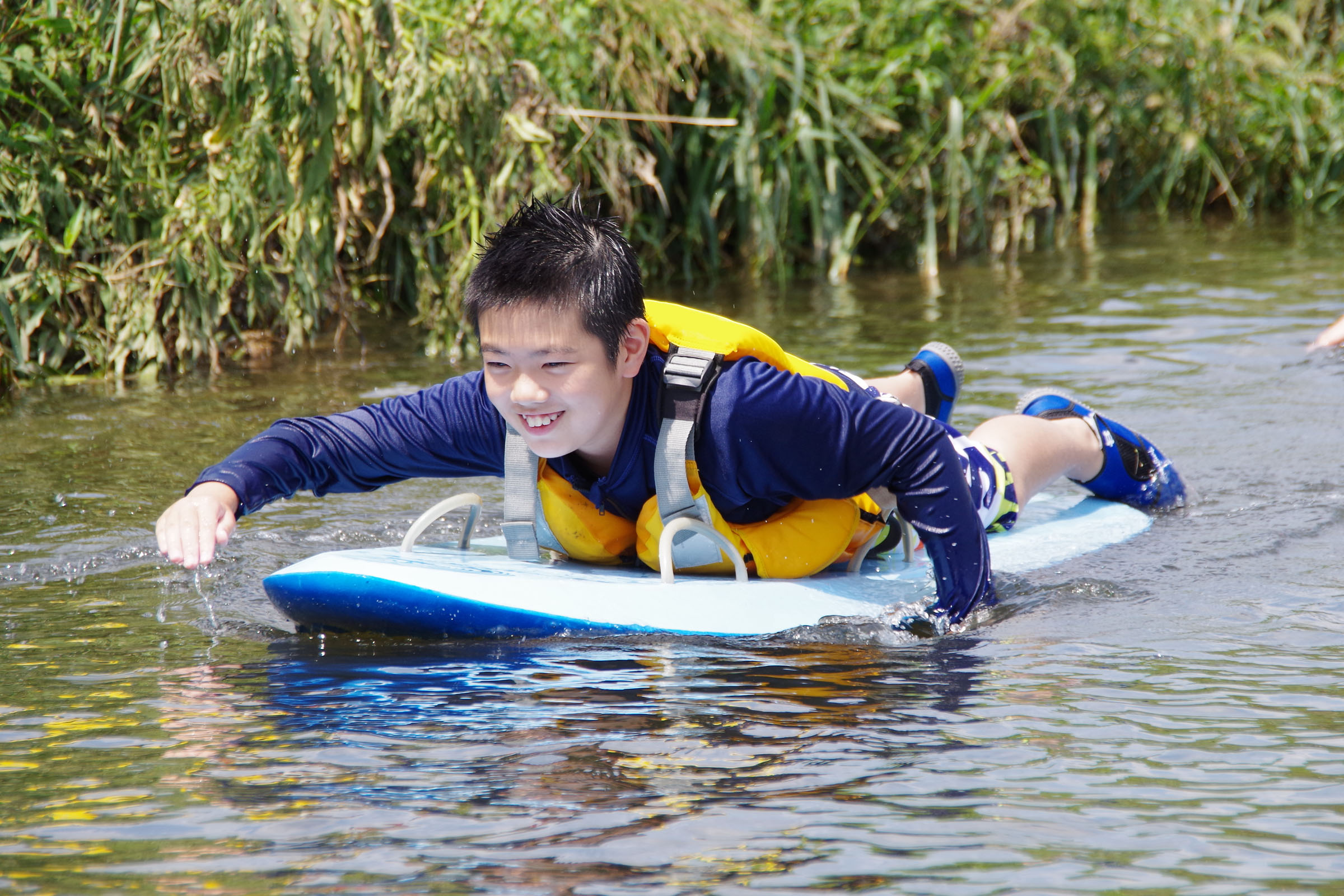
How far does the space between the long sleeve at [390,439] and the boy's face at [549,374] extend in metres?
0.24

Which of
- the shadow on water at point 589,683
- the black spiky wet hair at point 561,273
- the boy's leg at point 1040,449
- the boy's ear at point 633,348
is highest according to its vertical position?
the black spiky wet hair at point 561,273

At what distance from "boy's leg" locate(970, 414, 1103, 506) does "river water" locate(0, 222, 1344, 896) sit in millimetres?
267

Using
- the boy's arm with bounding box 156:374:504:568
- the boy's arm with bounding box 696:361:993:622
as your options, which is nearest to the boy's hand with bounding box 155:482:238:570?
the boy's arm with bounding box 156:374:504:568

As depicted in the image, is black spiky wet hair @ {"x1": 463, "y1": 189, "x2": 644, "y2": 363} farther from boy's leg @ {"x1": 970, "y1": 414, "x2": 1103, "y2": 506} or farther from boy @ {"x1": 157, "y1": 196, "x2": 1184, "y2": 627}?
boy's leg @ {"x1": 970, "y1": 414, "x2": 1103, "y2": 506}

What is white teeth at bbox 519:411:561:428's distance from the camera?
8.82 feet

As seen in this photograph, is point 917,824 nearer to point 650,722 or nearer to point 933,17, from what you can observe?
point 650,722

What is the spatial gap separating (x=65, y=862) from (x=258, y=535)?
6.67 ft

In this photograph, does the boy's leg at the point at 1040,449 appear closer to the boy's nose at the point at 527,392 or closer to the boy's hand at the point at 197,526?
the boy's nose at the point at 527,392

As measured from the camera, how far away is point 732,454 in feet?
9.10

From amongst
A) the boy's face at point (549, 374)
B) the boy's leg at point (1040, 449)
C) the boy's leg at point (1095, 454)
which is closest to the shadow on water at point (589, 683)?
the boy's face at point (549, 374)

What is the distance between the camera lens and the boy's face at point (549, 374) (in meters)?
2.62

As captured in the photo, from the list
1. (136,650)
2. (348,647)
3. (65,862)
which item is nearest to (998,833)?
(65,862)

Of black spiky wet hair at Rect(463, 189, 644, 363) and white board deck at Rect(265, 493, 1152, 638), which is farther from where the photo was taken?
white board deck at Rect(265, 493, 1152, 638)

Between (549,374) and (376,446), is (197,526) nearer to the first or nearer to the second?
(376,446)
